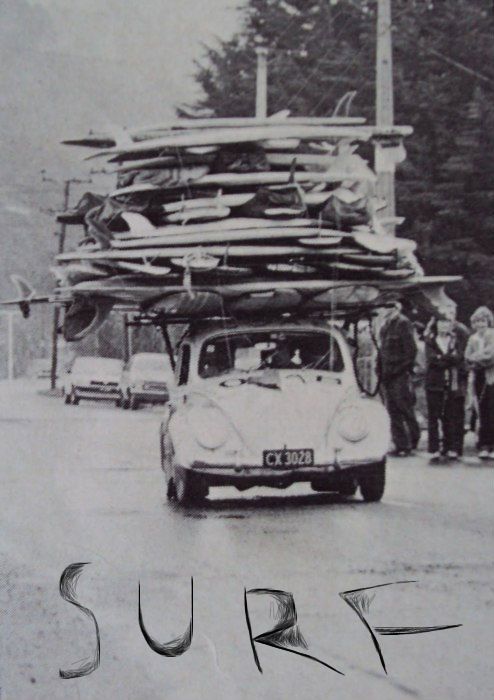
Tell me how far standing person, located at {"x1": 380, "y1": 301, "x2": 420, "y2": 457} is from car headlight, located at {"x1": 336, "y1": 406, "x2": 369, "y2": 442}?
5.8 inches

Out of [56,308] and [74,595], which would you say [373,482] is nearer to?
[56,308]

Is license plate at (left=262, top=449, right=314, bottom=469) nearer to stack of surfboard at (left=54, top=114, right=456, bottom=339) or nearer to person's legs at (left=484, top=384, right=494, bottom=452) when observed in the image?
stack of surfboard at (left=54, top=114, right=456, bottom=339)

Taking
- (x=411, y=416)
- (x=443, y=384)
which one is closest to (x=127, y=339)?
(x=411, y=416)

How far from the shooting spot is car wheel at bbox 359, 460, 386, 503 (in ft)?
14.6

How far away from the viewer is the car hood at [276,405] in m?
4.80

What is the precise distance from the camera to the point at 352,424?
16.0 ft

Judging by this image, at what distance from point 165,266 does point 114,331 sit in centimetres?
25

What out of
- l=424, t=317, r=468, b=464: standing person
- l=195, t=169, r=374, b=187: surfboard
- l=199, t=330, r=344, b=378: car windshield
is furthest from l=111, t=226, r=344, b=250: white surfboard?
l=424, t=317, r=468, b=464: standing person

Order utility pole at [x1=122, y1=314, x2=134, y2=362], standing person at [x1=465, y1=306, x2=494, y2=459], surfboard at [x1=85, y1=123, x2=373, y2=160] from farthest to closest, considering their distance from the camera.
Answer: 1. standing person at [x1=465, y1=306, x2=494, y2=459]
2. utility pole at [x1=122, y1=314, x2=134, y2=362]
3. surfboard at [x1=85, y1=123, x2=373, y2=160]

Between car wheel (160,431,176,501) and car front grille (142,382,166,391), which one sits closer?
car wheel (160,431,176,501)

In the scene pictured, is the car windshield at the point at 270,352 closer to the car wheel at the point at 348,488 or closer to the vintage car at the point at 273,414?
the vintage car at the point at 273,414

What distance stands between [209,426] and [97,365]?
979 millimetres

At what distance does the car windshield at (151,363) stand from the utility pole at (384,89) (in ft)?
3.09

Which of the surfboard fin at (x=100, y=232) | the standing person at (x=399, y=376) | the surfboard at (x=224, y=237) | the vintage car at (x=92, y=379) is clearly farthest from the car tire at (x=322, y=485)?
the surfboard fin at (x=100, y=232)
